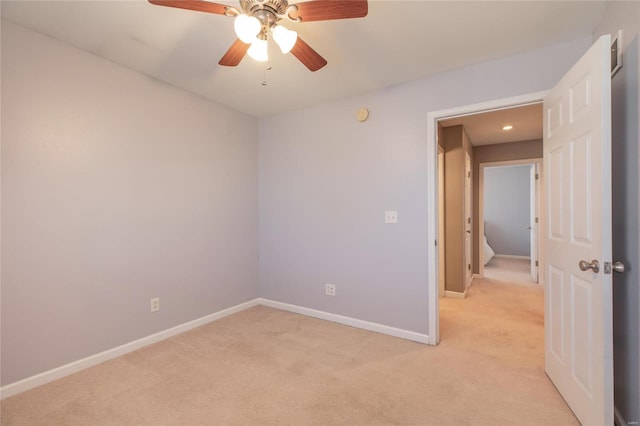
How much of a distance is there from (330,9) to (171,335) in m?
2.90

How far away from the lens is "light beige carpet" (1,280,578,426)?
65.4 inches

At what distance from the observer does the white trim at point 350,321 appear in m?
2.62

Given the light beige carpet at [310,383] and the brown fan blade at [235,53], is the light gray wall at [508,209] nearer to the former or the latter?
the light beige carpet at [310,383]

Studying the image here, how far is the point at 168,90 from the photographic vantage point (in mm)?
2693

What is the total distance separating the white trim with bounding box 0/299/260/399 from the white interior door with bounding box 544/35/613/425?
299cm

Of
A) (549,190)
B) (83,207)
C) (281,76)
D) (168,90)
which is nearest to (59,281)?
(83,207)

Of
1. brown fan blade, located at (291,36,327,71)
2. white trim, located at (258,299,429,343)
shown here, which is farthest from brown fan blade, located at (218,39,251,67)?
white trim, located at (258,299,429,343)

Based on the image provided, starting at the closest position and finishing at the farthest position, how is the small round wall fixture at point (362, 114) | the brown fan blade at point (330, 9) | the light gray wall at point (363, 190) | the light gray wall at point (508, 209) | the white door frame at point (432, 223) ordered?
the brown fan blade at point (330, 9)
the light gray wall at point (363, 190)
the white door frame at point (432, 223)
the small round wall fixture at point (362, 114)
the light gray wall at point (508, 209)

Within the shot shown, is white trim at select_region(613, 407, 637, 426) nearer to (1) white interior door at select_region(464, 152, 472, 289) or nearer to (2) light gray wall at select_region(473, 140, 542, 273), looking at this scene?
(1) white interior door at select_region(464, 152, 472, 289)

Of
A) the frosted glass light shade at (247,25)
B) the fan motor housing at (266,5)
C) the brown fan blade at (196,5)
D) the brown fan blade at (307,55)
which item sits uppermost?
the fan motor housing at (266,5)

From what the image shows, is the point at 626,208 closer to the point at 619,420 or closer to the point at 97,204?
the point at 619,420

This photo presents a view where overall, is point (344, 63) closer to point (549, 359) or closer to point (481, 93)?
point (481, 93)

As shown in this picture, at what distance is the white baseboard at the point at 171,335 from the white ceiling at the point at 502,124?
7.24ft

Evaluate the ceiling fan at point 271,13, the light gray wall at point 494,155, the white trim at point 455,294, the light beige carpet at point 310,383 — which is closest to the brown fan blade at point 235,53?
the ceiling fan at point 271,13
